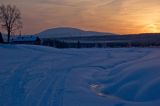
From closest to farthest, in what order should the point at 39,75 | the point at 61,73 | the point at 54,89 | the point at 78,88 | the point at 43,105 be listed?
1. the point at 43,105
2. the point at 54,89
3. the point at 78,88
4. the point at 39,75
5. the point at 61,73

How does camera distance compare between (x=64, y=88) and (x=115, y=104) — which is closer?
(x=115, y=104)

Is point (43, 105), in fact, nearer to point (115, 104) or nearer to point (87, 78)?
point (115, 104)

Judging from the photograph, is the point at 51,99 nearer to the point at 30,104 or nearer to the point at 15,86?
the point at 30,104

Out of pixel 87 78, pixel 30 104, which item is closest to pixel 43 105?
pixel 30 104

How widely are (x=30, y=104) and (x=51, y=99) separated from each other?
35.2 inches

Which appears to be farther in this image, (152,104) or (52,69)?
(52,69)

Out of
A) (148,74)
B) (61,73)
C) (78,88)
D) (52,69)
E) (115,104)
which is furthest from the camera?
(52,69)

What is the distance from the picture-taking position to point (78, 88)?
51.9ft

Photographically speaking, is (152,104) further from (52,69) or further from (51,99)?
(52,69)

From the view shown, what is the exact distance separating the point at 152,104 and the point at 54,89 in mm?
4074

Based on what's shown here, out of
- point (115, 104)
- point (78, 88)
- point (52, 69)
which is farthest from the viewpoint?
point (52, 69)

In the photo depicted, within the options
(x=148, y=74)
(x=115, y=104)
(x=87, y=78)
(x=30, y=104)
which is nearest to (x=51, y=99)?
(x=30, y=104)

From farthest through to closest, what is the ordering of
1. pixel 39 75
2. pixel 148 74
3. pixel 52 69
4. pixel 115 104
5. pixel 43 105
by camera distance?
1. pixel 52 69
2. pixel 39 75
3. pixel 148 74
4. pixel 115 104
5. pixel 43 105

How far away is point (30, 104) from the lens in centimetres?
1191
